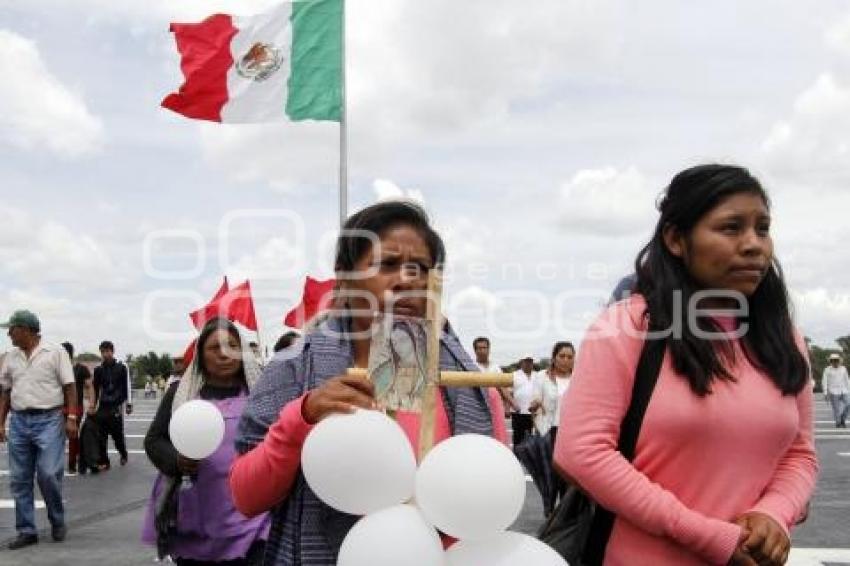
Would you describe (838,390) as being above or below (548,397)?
below


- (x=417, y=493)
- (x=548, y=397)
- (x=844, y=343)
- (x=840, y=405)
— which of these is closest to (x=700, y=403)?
(x=417, y=493)

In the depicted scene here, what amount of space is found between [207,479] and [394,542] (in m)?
2.83

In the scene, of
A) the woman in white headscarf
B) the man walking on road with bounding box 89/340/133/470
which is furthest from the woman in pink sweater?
the man walking on road with bounding box 89/340/133/470

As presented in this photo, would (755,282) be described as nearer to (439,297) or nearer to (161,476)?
(439,297)

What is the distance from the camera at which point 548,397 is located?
347 inches

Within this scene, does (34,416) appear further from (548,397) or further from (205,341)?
(548,397)

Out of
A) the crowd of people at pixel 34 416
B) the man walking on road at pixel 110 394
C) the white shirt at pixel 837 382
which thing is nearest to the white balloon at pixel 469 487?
the crowd of people at pixel 34 416

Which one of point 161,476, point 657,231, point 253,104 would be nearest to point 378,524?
point 657,231

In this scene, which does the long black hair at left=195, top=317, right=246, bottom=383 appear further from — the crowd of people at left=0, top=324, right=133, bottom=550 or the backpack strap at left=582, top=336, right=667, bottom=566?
the crowd of people at left=0, top=324, right=133, bottom=550

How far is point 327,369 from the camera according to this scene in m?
2.13

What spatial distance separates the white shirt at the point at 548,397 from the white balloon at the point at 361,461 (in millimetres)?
6992

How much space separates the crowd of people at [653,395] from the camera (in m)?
1.99

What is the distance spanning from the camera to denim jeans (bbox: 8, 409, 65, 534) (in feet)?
24.6

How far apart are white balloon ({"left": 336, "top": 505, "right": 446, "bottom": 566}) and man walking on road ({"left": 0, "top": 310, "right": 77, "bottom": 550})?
647 centimetres
